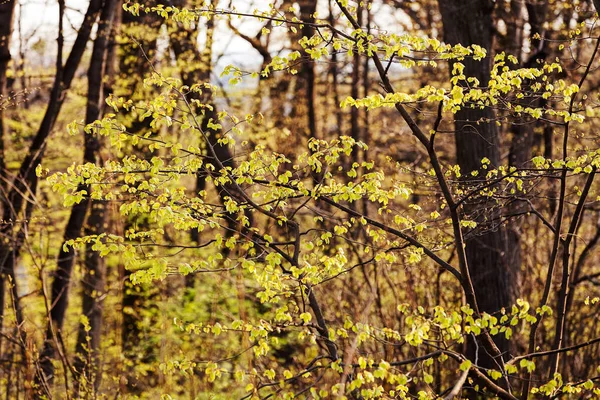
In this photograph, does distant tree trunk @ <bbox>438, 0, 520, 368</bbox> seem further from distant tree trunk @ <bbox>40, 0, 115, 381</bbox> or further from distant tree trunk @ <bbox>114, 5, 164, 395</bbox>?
distant tree trunk @ <bbox>114, 5, 164, 395</bbox>

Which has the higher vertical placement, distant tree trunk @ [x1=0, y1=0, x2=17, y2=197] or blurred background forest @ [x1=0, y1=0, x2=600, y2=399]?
distant tree trunk @ [x1=0, y1=0, x2=17, y2=197]

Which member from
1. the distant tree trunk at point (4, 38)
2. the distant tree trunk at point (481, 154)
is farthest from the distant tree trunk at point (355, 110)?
the distant tree trunk at point (4, 38)

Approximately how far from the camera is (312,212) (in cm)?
930

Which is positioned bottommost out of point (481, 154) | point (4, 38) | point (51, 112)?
point (481, 154)

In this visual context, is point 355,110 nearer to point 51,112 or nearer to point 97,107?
point 97,107

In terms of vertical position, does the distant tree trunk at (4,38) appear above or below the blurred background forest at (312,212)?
above

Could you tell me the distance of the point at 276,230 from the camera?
13336 mm

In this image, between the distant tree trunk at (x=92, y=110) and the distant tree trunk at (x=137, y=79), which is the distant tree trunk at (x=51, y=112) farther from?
the distant tree trunk at (x=137, y=79)

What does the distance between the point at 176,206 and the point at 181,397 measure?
7.75 metres

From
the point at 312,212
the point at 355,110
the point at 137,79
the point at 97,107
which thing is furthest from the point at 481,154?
the point at 355,110

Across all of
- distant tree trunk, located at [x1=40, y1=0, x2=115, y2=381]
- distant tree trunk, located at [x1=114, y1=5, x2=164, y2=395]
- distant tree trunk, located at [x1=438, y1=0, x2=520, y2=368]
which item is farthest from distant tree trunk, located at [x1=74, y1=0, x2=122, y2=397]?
distant tree trunk, located at [x1=438, y1=0, x2=520, y2=368]

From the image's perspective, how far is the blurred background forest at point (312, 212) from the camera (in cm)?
379

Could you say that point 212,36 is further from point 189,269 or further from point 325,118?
point 189,269

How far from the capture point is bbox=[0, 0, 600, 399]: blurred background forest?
3789 mm
